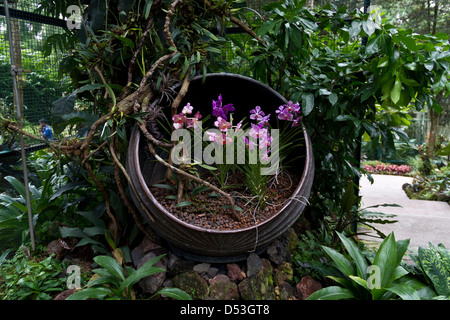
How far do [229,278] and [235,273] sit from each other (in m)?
0.03

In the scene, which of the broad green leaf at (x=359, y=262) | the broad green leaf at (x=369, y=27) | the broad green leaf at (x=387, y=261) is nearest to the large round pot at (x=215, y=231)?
the broad green leaf at (x=359, y=262)

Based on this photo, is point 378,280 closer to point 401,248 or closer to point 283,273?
point 401,248

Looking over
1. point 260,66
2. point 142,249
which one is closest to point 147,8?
point 260,66

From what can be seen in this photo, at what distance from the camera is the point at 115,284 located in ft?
4.25

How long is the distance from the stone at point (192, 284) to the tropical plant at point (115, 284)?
8 centimetres

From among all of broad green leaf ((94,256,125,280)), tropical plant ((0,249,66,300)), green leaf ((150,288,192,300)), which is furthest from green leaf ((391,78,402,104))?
tropical plant ((0,249,66,300))

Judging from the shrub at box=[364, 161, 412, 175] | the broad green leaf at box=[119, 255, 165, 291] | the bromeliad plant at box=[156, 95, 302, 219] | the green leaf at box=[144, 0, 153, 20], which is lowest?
the shrub at box=[364, 161, 412, 175]

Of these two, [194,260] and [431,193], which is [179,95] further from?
[431,193]

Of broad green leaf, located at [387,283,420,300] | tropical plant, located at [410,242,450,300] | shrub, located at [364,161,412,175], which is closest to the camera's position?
broad green leaf, located at [387,283,420,300]

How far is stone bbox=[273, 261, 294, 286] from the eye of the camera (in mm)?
1444

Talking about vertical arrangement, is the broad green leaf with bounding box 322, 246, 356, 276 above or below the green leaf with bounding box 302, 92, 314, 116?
below

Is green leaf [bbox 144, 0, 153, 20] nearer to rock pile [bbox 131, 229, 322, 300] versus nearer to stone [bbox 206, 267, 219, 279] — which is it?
rock pile [bbox 131, 229, 322, 300]

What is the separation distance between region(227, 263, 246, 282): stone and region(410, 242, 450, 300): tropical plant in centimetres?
75

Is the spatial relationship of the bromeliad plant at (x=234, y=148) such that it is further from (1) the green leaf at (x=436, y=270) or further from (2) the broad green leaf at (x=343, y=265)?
(1) the green leaf at (x=436, y=270)
